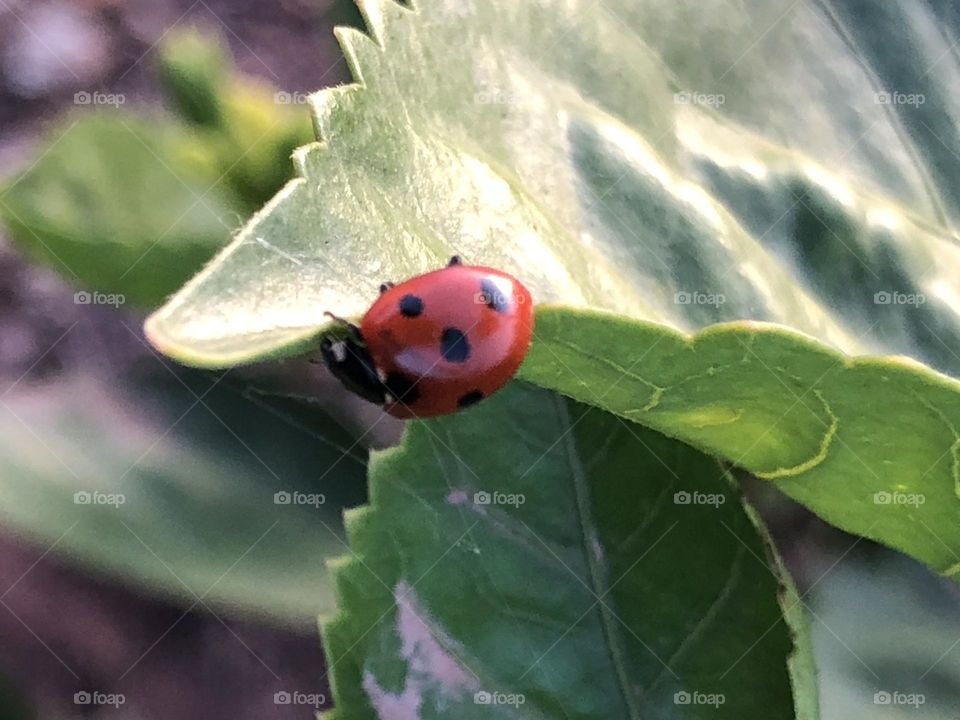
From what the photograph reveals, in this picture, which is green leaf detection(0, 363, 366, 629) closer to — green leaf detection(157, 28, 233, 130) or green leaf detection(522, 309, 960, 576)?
green leaf detection(157, 28, 233, 130)

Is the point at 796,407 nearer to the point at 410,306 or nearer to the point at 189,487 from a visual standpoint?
the point at 410,306

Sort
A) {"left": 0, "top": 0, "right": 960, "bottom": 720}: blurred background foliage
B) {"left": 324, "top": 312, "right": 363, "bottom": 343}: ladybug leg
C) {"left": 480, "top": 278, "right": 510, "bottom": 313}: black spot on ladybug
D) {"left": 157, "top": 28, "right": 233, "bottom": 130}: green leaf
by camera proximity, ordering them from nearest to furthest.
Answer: {"left": 324, "top": 312, "right": 363, "bottom": 343}: ladybug leg → {"left": 480, "top": 278, "right": 510, "bottom": 313}: black spot on ladybug → {"left": 0, "top": 0, "right": 960, "bottom": 720}: blurred background foliage → {"left": 157, "top": 28, "right": 233, "bottom": 130}: green leaf

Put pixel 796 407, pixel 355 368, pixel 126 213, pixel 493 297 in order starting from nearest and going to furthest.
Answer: pixel 796 407, pixel 493 297, pixel 355 368, pixel 126 213

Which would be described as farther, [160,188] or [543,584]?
[160,188]

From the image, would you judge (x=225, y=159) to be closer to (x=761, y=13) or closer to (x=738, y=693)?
(x=761, y=13)

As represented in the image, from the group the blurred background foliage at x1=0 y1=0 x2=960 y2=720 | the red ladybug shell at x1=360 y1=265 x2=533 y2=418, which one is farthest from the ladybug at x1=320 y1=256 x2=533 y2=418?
the blurred background foliage at x1=0 y1=0 x2=960 y2=720

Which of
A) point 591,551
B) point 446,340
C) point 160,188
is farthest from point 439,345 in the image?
point 160,188

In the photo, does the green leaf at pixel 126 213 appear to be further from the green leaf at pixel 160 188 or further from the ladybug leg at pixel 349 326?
the ladybug leg at pixel 349 326
